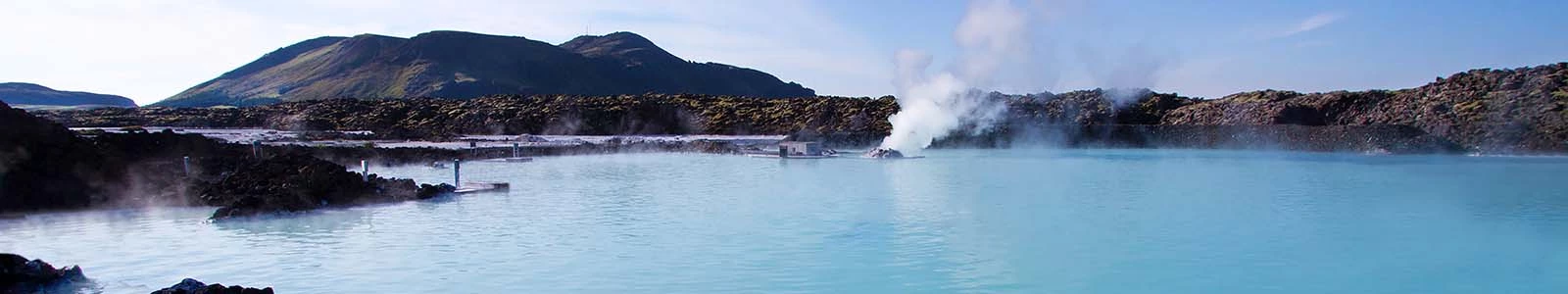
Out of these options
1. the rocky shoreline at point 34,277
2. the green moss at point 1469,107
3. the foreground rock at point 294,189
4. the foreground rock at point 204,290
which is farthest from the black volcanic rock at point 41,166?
the green moss at point 1469,107

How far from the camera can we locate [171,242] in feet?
35.9

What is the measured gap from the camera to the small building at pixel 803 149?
28.3 m

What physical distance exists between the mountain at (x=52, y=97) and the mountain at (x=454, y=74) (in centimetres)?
542

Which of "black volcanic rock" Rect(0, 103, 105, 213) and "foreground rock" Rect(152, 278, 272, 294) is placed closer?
"foreground rock" Rect(152, 278, 272, 294)

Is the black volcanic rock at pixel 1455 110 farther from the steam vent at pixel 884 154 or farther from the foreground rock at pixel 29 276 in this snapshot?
the foreground rock at pixel 29 276

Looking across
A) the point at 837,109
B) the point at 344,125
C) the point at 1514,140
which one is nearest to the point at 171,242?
the point at 1514,140

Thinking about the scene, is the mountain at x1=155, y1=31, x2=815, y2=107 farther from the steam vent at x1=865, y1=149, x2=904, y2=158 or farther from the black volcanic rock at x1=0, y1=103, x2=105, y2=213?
the black volcanic rock at x1=0, y1=103, x2=105, y2=213

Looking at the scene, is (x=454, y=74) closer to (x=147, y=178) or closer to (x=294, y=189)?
(x=147, y=178)

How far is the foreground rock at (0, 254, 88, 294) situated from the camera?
318 inches

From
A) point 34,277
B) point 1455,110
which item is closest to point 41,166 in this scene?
point 34,277

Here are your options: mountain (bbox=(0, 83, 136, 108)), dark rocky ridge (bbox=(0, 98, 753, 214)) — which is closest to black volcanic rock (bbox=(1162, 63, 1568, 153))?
A: dark rocky ridge (bbox=(0, 98, 753, 214))

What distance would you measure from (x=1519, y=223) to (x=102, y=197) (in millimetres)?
18350

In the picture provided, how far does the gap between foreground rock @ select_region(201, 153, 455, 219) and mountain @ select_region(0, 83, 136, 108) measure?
101m

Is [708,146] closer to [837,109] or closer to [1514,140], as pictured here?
[837,109]
